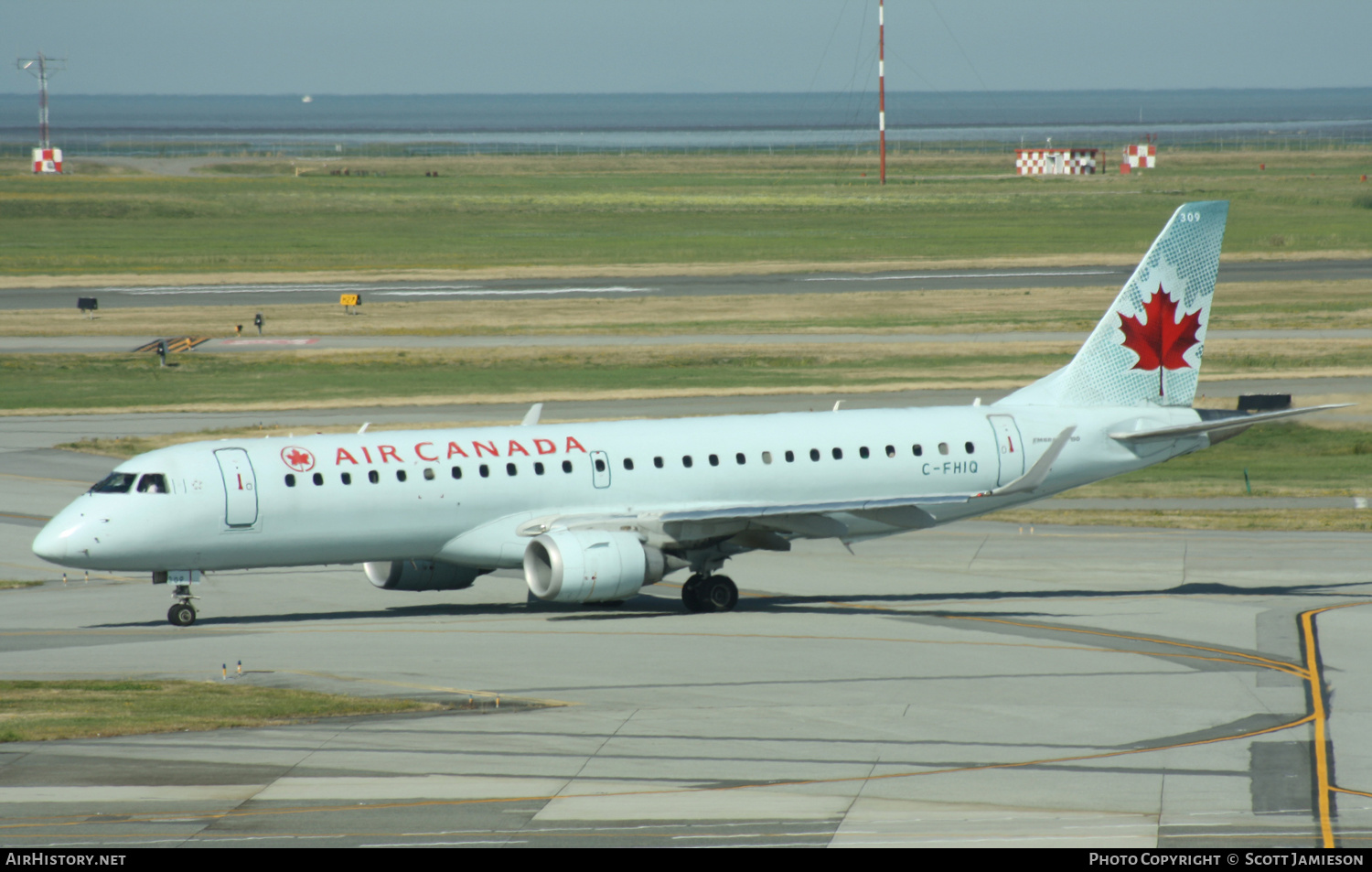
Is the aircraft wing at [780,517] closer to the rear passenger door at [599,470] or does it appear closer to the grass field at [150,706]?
the rear passenger door at [599,470]

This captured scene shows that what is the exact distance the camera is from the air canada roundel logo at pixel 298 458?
35.8 metres

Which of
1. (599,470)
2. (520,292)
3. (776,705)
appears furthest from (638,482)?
(520,292)

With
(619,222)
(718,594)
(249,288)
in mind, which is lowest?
(718,594)

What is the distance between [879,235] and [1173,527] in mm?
Answer: 95651

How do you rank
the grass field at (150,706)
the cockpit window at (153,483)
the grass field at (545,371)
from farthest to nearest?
the grass field at (545,371) < the cockpit window at (153,483) < the grass field at (150,706)

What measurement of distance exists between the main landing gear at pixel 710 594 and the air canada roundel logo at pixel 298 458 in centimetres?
873

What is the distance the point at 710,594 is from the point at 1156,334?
46.5 feet

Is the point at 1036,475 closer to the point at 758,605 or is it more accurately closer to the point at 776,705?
the point at 758,605

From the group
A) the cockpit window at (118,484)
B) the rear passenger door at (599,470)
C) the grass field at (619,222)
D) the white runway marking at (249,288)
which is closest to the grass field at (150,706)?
the cockpit window at (118,484)

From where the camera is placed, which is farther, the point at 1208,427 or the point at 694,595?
the point at 1208,427

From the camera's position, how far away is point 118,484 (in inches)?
1382

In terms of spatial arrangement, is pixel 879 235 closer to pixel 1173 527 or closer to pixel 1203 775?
pixel 1173 527

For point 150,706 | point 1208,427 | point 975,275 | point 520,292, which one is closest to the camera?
point 150,706

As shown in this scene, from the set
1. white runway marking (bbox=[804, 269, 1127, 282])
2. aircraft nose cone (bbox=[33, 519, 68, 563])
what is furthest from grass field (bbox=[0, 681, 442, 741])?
white runway marking (bbox=[804, 269, 1127, 282])
